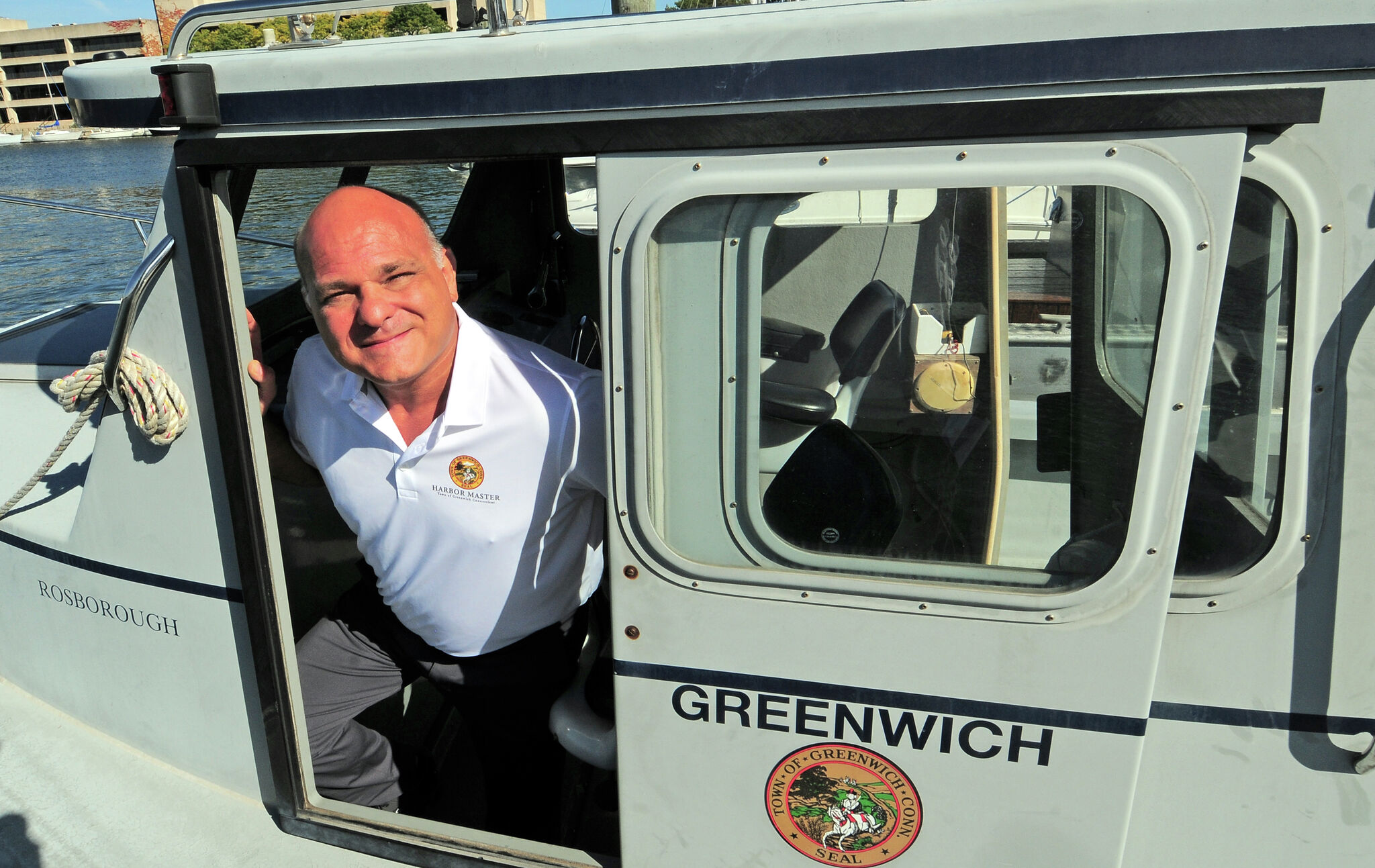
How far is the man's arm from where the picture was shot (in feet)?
6.06

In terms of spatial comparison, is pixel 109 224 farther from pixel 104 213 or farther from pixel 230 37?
pixel 104 213

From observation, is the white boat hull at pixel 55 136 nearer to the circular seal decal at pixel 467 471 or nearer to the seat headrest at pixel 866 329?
the circular seal decal at pixel 467 471

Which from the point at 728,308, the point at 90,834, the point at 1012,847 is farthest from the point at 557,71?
the point at 90,834

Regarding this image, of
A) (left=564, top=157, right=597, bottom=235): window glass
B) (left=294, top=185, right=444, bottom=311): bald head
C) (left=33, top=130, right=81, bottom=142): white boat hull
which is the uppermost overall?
(left=33, top=130, right=81, bottom=142): white boat hull

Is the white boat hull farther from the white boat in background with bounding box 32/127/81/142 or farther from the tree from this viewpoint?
the tree

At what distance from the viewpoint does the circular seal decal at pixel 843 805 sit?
145 centimetres

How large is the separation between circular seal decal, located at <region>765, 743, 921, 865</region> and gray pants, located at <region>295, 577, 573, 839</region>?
0.73m

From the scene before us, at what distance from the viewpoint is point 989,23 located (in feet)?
3.75

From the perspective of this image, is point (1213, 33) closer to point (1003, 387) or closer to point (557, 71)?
point (1003, 387)

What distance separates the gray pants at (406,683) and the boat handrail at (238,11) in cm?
130

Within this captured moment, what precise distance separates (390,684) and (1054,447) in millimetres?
1685

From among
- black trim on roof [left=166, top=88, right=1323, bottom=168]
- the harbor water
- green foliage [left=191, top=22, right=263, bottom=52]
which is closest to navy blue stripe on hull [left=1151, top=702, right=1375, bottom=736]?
black trim on roof [left=166, top=88, right=1323, bottom=168]

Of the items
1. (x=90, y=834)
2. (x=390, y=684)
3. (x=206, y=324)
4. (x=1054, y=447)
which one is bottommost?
(x=90, y=834)

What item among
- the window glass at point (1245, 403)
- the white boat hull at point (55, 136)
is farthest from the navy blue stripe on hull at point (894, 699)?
the white boat hull at point (55, 136)
